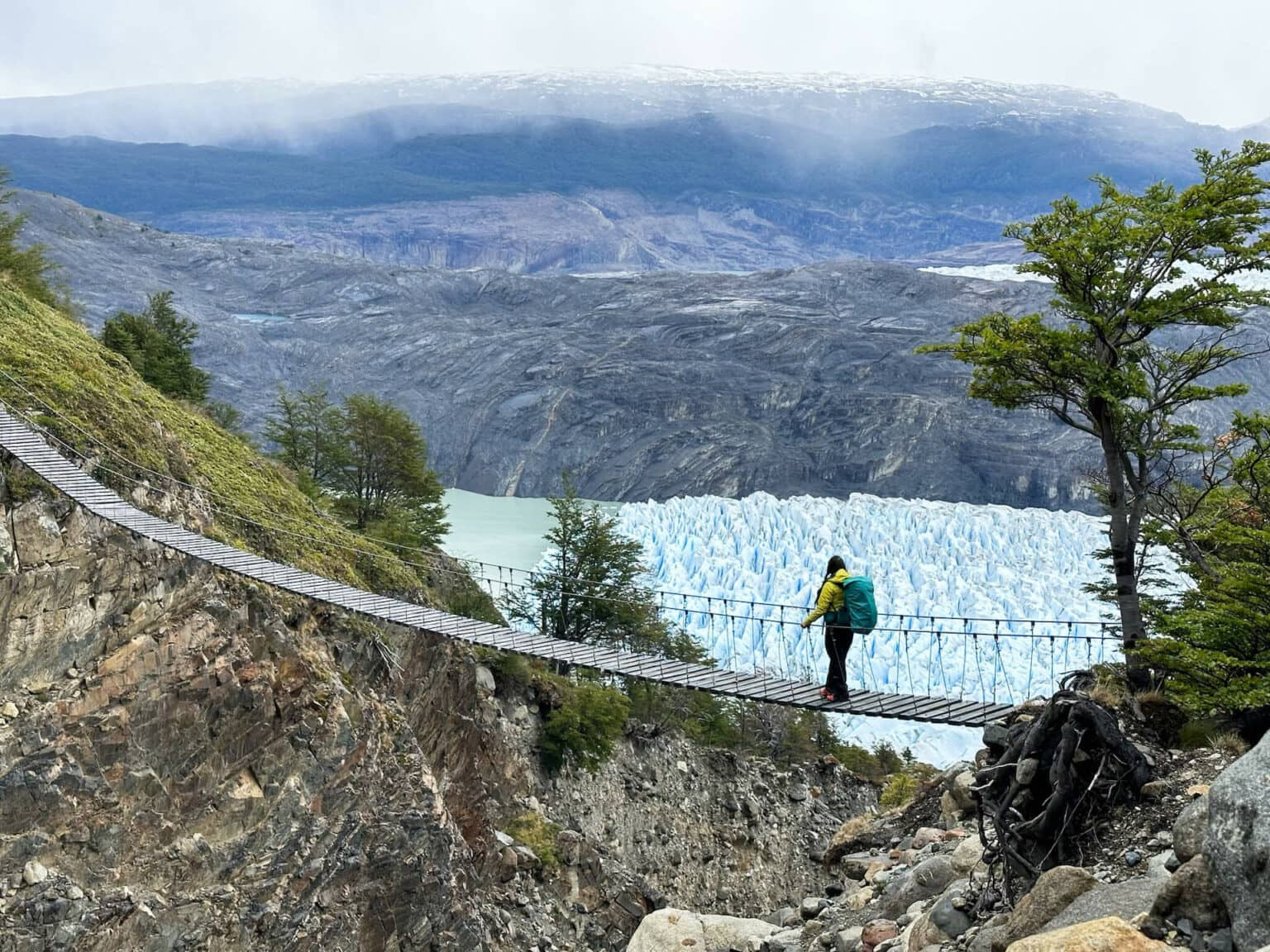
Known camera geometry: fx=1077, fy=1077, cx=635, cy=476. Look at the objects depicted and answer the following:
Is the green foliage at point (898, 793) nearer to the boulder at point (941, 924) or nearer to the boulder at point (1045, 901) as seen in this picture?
the boulder at point (941, 924)

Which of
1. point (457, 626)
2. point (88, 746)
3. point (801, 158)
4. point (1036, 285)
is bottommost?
point (88, 746)

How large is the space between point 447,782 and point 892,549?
892 inches

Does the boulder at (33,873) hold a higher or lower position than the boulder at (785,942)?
lower

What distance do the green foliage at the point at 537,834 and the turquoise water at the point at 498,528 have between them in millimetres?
19500

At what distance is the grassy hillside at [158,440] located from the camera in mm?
9703

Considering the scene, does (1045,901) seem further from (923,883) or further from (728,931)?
(728,931)

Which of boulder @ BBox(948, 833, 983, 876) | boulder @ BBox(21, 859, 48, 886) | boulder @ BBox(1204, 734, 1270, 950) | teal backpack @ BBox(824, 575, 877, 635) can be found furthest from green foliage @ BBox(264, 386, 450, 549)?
boulder @ BBox(1204, 734, 1270, 950)

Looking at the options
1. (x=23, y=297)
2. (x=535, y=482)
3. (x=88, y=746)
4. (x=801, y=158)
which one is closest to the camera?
(x=88, y=746)

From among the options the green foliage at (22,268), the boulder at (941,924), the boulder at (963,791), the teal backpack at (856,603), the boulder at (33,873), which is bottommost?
the boulder at (33,873)

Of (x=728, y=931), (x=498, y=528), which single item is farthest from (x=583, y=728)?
(x=498, y=528)

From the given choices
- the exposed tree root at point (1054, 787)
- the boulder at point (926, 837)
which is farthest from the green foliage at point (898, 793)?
the exposed tree root at point (1054, 787)

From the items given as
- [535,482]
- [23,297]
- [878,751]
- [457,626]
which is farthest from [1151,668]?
[535,482]

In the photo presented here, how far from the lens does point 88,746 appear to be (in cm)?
791

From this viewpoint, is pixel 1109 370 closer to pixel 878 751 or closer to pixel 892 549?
pixel 878 751
